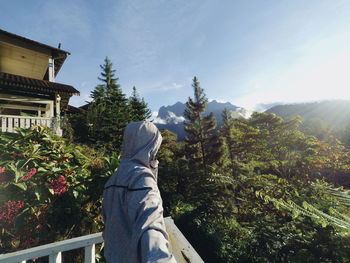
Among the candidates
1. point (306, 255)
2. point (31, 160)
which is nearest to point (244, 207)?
point (306, 255)

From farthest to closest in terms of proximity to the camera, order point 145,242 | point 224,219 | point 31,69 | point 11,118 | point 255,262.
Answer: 1. point 31,69
2. point 224,219
3. point 11,118
4. point 255,262
5. point 145,242

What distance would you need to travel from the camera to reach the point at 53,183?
8.13 feet

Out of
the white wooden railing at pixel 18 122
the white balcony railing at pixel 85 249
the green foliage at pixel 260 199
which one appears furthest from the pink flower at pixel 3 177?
the white wooden railing at pixel 18 122

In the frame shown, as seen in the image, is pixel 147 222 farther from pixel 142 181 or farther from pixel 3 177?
pixel 3 177

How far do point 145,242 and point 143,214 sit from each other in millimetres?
125

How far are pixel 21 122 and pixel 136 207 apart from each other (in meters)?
9.36

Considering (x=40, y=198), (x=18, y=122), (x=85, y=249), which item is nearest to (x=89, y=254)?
(x=85, y=249)

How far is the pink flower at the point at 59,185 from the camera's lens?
2.45m

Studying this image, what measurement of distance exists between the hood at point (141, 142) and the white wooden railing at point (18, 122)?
318 inches

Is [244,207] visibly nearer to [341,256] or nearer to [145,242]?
Result: [341,256]

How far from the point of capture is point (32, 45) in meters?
10.4

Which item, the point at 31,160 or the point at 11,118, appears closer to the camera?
the point at 31,160

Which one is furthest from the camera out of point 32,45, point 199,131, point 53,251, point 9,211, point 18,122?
point 199,131

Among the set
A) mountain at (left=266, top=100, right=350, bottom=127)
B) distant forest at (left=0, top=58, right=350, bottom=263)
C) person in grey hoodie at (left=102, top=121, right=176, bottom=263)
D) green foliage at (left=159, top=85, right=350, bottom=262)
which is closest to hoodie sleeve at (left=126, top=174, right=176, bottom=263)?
person in grey hoodie at (left=102, top=121, right=176, bottom=263)
